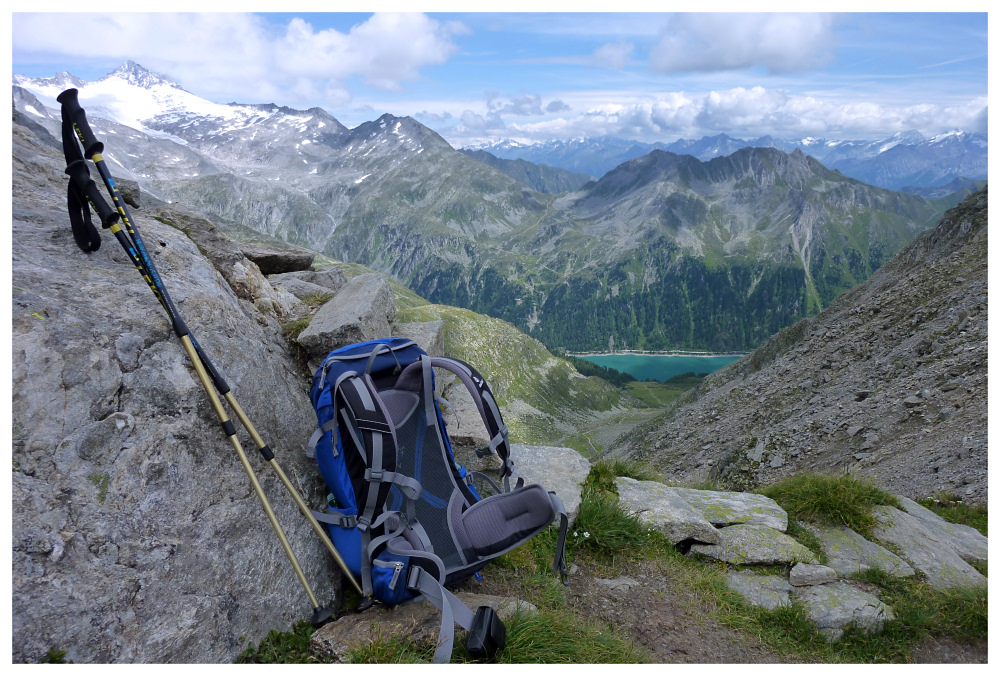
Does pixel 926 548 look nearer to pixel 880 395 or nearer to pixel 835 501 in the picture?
pixel 835 501

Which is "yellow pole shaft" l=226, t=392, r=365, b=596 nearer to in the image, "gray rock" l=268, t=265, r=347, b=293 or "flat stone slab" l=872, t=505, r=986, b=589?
"gray rock" l=268, t=265, r=347, b=293

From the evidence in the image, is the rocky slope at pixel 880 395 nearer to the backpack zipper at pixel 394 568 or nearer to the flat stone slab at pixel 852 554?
the flat stone slab at pixel 852 554

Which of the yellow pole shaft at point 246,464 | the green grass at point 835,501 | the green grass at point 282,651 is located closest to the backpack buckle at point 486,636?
the green grass at point 282,651

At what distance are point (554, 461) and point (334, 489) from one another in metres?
4.58

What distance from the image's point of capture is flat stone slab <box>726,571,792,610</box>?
6.58 metres

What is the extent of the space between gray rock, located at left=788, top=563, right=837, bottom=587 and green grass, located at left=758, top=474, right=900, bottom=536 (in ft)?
5.49

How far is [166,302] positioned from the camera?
566 cm

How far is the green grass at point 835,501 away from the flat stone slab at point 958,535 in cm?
83

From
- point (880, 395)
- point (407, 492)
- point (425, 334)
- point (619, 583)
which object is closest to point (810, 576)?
point (619, 583)

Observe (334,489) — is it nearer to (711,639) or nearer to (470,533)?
(470,533)

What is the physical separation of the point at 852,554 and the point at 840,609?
1.65 metres

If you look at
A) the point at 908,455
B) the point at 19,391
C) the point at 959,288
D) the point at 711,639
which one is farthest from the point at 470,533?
the point at 959,288

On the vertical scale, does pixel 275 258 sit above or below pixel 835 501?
above

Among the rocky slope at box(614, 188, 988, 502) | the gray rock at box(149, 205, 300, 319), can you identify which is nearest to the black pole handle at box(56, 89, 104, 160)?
the gray rock at box(149, 205, 300, 319)
